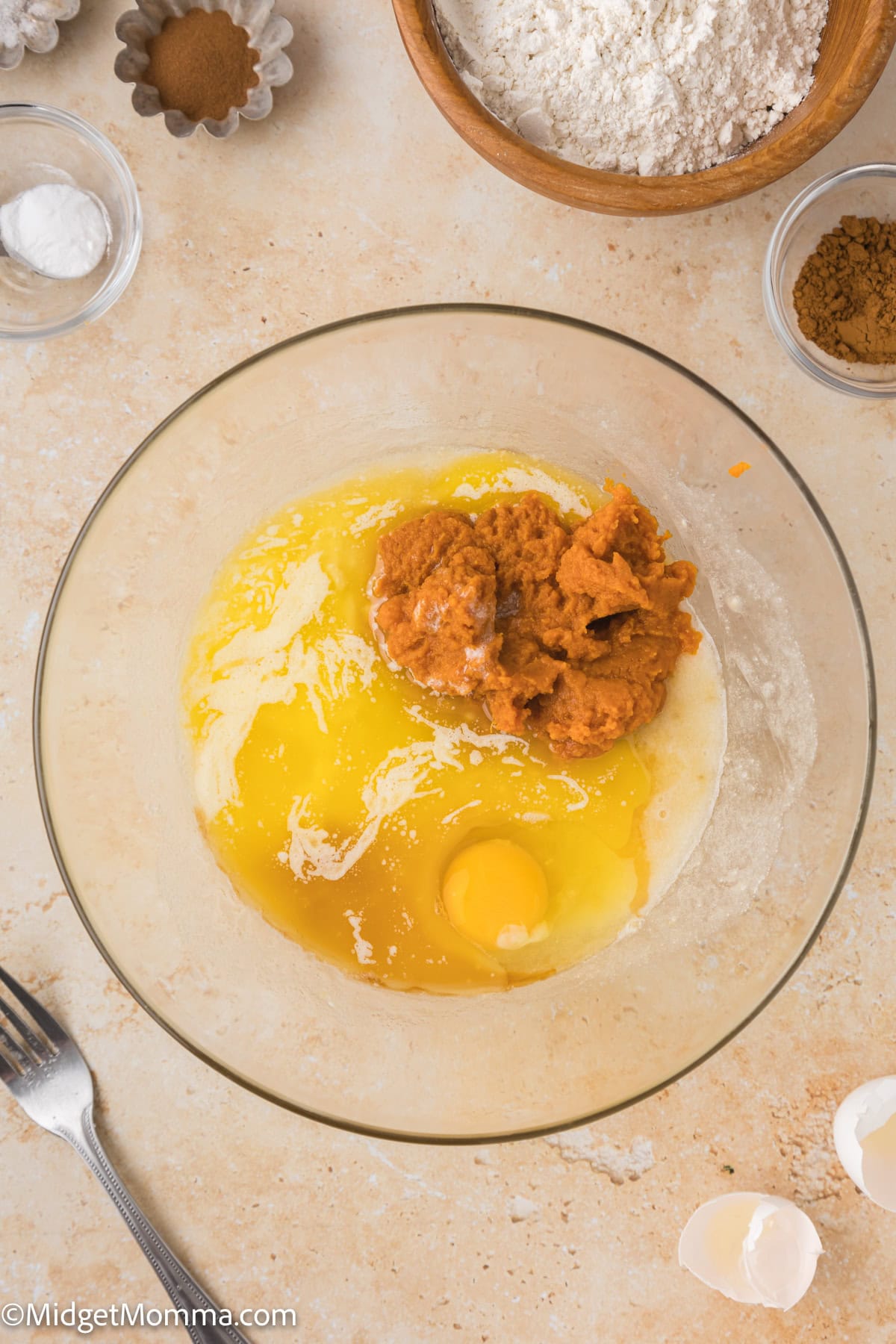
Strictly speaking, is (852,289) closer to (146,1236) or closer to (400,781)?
(400,781)

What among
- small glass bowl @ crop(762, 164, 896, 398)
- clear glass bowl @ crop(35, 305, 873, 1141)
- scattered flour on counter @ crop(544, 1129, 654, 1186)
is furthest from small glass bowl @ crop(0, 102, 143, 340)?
scattered flour on counter @ crop(544, 1129, 654, 1186)

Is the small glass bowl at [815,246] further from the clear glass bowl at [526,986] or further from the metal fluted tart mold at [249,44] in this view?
the metal fluted tart mold at [249,44]

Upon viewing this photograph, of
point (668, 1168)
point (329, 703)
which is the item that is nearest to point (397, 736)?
point (329, 703)

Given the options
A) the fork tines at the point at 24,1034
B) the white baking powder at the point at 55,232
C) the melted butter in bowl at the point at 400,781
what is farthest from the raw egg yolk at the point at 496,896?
the white baking powder at the point at 55,232

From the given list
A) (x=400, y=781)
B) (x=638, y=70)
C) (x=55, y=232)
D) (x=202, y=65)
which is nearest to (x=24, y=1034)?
(x=400, y=781)

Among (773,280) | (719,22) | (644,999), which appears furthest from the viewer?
(773,280)

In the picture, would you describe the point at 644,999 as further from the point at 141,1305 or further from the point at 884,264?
the point at 884,264

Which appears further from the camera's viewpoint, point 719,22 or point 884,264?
point 884,264
